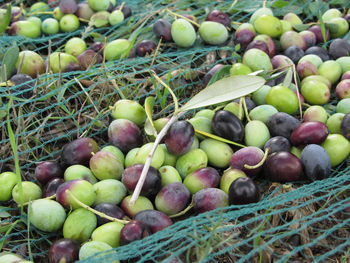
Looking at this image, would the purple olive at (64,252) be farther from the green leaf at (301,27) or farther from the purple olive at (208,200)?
the green leaf at (301,27)

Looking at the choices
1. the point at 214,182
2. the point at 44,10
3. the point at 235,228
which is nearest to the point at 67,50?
the point at 44,10

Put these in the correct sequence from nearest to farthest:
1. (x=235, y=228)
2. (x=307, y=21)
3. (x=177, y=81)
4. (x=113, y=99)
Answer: (x=235, y=228), (x=113, y=99), (x=177, y=81), (x=307, y=21)

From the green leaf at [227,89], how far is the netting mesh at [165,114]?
12.8 inches

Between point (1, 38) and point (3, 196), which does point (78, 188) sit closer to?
point (3, 196)

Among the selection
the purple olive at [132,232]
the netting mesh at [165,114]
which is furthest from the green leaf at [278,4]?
the purple olive at [132,232]

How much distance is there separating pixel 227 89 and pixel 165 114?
447mm

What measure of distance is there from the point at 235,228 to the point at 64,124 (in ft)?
3.32

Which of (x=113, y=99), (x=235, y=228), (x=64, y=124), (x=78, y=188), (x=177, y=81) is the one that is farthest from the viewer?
(x=177, y=81)

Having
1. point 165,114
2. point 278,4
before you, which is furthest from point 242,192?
point 278,4

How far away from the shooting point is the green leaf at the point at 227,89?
1.73m

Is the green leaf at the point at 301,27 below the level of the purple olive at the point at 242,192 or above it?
above

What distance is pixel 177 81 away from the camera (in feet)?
7.52

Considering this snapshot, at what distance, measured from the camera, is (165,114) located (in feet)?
6.89

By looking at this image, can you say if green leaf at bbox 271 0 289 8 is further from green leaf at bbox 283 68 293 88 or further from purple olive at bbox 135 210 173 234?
purple olive at bbox 135 210 173 234
